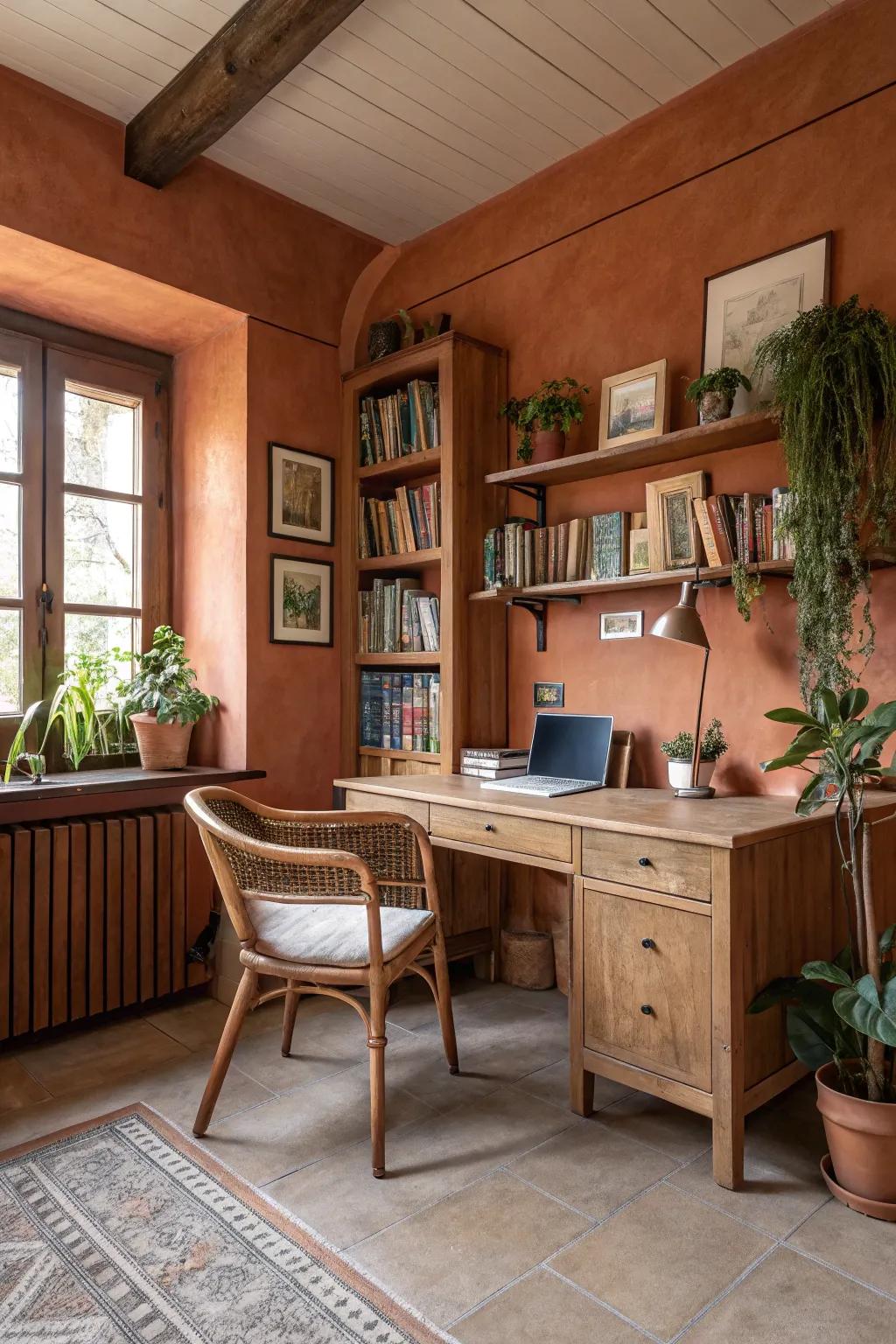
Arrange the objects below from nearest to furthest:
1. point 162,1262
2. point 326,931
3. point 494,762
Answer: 1. point 162,1262
2. point 326,931
3. point 494,762

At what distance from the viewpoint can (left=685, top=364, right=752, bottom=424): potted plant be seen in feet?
8.35

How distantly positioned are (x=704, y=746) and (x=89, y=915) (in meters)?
2.16

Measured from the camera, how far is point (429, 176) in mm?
3346

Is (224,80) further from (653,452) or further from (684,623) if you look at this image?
(684,623)

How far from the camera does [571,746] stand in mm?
3014

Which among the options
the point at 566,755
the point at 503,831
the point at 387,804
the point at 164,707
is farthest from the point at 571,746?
the point at 164,707

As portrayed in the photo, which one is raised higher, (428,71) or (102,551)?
(428,71)

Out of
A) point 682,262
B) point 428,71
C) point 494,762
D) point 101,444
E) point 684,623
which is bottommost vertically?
point 494,762

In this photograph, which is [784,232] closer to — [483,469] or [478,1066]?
[483,469]

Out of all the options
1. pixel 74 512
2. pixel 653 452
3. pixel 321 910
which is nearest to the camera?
pixel 321 910

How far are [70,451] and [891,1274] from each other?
3546 millimetres

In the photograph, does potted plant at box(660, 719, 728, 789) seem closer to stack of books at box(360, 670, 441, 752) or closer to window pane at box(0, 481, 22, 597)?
stack of books at box(360, 670, 441, 752)

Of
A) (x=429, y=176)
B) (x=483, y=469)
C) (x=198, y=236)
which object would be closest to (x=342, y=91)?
(x=429, y=176)

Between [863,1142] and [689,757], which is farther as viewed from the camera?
[689,757]
